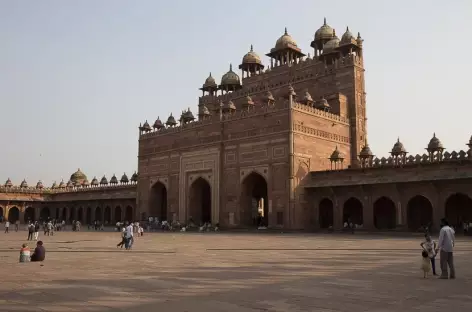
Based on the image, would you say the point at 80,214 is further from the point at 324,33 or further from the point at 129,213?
the point at 324,33

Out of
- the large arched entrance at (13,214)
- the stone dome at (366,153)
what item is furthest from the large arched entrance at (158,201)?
the large arched entrance at (13,214)

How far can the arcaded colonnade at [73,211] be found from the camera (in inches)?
1768

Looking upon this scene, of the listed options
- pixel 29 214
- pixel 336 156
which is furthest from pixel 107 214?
pixel 336 156

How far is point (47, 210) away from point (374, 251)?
1933 inches

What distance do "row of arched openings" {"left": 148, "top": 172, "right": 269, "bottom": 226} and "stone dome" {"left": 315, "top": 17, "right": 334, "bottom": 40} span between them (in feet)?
42.8

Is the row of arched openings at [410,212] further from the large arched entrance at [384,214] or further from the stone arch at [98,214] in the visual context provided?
the stone arch at [98,214]

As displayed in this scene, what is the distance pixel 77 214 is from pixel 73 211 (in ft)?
3.62

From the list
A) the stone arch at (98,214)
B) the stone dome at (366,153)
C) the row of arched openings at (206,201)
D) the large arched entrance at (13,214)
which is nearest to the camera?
the stone dome at (366,153)

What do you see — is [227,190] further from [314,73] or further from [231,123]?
Answer: [314,73]

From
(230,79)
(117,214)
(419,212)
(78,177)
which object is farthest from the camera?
(78,177)

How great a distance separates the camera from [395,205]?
2523 cm

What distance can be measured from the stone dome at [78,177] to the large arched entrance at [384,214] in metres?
48.3

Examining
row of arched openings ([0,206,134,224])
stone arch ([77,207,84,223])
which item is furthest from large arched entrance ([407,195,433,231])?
stone arch ([77,207,84,223])

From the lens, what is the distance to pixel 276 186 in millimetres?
28609
